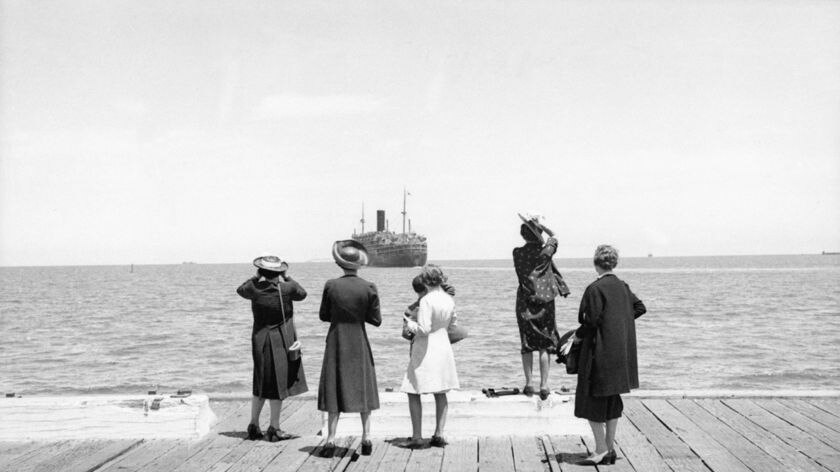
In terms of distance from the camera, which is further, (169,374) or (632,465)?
(169,374)

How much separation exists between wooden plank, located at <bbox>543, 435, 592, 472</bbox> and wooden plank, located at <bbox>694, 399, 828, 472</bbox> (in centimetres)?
138

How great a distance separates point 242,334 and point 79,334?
7.60 meters

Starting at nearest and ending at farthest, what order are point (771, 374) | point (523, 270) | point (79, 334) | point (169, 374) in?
point (523, 270) → point (771, 374) → point (169, 374) → point (79, 334)

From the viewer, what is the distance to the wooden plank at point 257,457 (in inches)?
199

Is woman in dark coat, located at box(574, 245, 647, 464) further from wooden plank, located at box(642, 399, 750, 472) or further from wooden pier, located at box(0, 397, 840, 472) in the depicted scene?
wooden plank, located at box(642, 399, 750, 472)

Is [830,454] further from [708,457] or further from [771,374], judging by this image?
[771,374]

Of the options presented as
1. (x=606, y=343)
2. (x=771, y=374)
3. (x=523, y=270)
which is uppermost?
(x=523, y=270)

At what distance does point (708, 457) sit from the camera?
5230 millimetres

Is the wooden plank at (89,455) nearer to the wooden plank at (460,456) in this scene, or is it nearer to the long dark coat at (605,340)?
the wooden plank at (460,456)

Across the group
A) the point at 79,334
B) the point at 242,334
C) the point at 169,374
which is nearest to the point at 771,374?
the point at 169,374

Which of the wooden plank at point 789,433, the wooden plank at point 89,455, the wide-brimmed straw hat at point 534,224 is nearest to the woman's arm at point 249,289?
the wooden plank at point 89,455

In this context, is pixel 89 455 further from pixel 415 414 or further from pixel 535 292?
pixel 535 292

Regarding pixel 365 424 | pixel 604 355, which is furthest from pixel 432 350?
pixel 604 355

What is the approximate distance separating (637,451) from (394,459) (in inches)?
73.7
